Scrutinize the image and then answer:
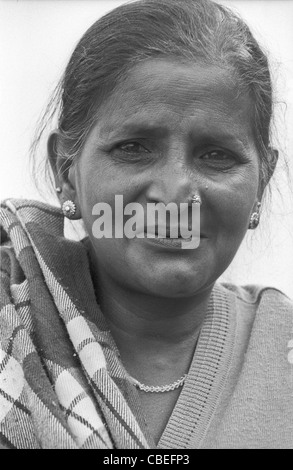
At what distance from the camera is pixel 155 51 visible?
1913 millimetres

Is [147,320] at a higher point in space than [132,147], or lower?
lower

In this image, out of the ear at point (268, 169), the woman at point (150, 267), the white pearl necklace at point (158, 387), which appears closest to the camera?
the woman at point (150, 267)

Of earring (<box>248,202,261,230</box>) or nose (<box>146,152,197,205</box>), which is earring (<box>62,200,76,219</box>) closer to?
nose (<box>146,152,197,205</box>)

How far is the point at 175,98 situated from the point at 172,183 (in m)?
0.21

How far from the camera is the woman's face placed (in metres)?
1.88

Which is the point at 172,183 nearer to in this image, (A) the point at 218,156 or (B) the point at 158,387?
(A) the point at 218,156

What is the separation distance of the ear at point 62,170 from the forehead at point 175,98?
0.68 feet

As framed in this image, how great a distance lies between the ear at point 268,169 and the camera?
2172 mm

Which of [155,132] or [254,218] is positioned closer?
[155,132]

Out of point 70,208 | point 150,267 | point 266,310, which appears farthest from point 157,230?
point 266,310

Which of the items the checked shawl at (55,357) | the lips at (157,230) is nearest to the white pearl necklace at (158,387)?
the checked shawl at (55,357)

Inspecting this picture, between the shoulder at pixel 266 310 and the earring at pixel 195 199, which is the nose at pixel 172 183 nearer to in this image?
the earring at pixel 195 199

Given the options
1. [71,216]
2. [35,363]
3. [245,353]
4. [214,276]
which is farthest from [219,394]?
[71,216]

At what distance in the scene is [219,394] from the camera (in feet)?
6.44
